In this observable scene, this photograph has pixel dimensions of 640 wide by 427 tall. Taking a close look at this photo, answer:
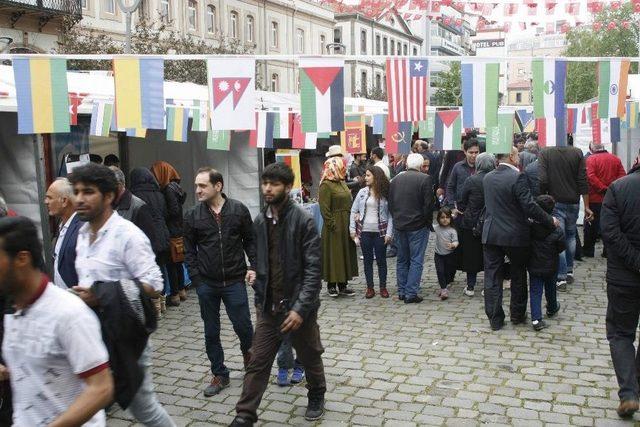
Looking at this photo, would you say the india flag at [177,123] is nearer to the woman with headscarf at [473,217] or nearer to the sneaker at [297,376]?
the woman with headscarf at [473,217]

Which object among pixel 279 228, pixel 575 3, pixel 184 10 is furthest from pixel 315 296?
pixel 184 10

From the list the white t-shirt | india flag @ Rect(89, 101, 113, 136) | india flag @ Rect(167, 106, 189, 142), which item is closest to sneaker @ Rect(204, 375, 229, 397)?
the white t-shirt

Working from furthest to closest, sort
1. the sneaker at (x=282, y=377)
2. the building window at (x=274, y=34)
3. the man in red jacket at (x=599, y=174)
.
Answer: the building window at (x=274, y=34), the man in red jacket at (x=599, y=174), the sneaker at (x=282, y=377)

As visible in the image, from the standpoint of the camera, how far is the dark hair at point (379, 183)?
836 centimetres

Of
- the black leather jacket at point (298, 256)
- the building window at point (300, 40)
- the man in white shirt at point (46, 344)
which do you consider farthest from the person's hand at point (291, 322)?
the building window at point (300, 40)

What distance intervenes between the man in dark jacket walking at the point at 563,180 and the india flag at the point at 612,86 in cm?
170

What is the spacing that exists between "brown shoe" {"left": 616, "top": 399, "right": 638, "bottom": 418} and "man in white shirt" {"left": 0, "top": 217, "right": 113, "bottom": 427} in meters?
3.56

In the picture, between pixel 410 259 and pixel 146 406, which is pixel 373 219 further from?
pixel 146 406

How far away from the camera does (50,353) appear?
2.35 metres

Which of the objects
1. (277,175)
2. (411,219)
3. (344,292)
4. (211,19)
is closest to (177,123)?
(344,292)

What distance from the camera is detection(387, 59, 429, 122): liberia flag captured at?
6.91 meters

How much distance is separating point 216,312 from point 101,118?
4.11 metres

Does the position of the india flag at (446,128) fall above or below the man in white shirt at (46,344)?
above

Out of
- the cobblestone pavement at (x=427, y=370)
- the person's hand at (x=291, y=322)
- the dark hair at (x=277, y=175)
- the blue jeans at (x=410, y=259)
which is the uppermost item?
the dark hair at (x=277, y=175)
